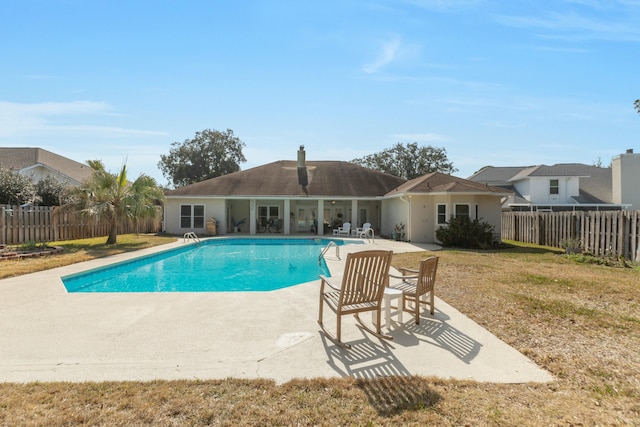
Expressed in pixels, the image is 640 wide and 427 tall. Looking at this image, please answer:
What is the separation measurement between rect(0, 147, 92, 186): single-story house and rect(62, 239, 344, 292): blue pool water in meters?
16.3

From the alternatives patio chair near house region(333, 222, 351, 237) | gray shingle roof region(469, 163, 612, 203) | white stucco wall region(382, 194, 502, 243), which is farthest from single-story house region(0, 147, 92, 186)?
gray shingle roof region(469, 163, 612, 203)

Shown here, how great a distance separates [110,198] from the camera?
15.8 meters

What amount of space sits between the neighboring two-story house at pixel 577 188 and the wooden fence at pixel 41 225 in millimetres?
29233

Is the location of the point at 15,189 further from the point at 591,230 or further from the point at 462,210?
the point at 591,230

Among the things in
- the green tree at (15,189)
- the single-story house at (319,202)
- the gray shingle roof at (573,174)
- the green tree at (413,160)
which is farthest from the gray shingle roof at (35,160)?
the gray shingle roof at (573,174)

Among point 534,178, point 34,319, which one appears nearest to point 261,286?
point 34,319

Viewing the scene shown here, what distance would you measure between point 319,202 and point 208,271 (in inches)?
480

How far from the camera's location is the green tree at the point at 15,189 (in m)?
16.0

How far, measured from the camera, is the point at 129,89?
1458 centimetres

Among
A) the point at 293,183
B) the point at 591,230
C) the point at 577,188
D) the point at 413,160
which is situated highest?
the point at 413,160

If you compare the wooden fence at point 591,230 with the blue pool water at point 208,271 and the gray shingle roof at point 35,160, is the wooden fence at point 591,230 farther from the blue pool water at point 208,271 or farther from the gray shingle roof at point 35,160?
the gray shingle roof at point 35,160

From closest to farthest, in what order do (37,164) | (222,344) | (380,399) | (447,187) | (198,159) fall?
(380,399) → (222,344) → (447,187) → (37,164) → (198,159)

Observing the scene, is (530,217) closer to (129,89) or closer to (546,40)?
(546,40)

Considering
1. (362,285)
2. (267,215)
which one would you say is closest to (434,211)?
(267,215)
